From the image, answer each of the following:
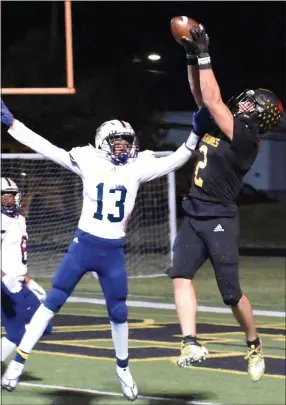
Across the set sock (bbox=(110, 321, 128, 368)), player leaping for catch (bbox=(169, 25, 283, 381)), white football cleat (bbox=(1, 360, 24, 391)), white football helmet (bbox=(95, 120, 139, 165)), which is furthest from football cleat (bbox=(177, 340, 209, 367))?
white football cleat (bbox=(1, 360, 24, 391))

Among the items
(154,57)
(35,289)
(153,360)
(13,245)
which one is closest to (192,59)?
(13,245)

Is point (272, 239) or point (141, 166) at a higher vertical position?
point (141, 166)

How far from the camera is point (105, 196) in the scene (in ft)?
19.3

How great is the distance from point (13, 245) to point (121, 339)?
1283 millimetres

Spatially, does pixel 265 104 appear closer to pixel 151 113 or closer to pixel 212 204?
pixel 212 204

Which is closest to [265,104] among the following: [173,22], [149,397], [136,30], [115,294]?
[173,22]

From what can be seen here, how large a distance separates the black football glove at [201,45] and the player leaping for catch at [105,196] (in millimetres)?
593

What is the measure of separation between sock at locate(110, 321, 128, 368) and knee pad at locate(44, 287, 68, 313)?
1.29 feet

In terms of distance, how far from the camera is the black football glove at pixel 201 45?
5.18 m

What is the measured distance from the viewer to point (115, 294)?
6121 millimetres

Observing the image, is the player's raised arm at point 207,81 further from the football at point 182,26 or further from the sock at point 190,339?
the sock at point 190,339

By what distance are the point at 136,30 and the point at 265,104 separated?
55.6 feet

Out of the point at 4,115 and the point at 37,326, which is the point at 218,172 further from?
the point at 37,326

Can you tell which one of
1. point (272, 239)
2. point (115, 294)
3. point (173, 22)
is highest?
point (173, 22)
